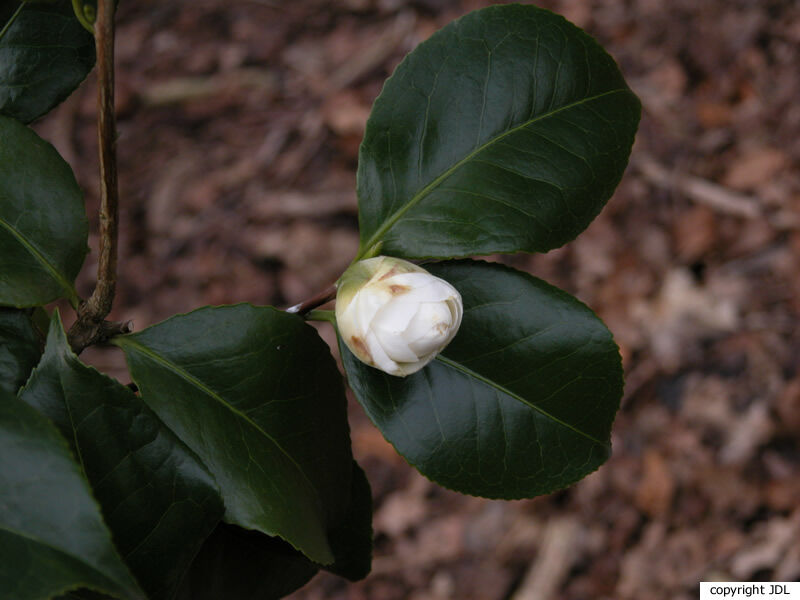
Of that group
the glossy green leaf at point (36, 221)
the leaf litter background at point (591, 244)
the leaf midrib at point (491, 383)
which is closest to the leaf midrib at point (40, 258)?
the glossy green leaf at point (36, 221)

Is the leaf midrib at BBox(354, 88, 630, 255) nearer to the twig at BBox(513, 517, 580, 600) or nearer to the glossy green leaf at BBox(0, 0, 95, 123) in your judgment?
the glossy green leaf at BBox(0, 0, 95, 123)

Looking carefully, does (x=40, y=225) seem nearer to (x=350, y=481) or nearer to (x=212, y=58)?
(x=350, y=481)

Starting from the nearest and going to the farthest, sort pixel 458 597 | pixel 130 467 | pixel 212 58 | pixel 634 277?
A: pixel 130 467
pixel 458 597
pixel 634 277
pixel 212 58

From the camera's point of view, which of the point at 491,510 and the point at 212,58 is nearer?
the point at 491,510

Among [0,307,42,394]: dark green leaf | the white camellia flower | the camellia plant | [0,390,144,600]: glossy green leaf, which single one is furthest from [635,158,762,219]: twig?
[0,390,144,600]: glossy green leaf

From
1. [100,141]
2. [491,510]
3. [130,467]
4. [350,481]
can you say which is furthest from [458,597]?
[100,141]

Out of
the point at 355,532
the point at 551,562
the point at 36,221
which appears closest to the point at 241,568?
the point at 355,532

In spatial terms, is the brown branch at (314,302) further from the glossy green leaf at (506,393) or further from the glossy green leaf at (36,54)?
the glossy green leaf at (36,54)
